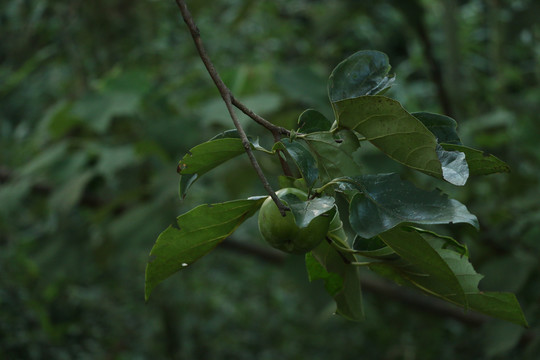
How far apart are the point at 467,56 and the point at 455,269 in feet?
6.69

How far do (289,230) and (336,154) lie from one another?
0.25ft

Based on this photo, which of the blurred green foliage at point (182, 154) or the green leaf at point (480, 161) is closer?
the green leaf at point (480, 161)

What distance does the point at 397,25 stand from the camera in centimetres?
213

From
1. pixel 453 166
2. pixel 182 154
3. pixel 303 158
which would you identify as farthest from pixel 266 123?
pixel 182 154

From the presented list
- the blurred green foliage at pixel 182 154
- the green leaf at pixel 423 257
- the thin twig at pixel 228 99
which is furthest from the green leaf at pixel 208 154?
the blurred green foliage at pixel 182 154

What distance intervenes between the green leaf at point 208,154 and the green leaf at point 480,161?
0.49 ft

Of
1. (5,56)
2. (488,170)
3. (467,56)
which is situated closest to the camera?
(488,170)

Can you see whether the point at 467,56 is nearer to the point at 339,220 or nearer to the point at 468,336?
the point at 468,336

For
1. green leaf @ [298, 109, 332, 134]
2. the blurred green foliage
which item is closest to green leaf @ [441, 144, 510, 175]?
green leaf @ [298, 109, 332, 134]

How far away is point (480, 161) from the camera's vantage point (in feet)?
1.44

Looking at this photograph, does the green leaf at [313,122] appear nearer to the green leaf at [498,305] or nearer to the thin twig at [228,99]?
the thin twig at [228,99]

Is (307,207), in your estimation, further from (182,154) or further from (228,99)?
(182,154)

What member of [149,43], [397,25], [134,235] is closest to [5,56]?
[149,43]

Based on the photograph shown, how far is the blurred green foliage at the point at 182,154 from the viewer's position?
145cm
